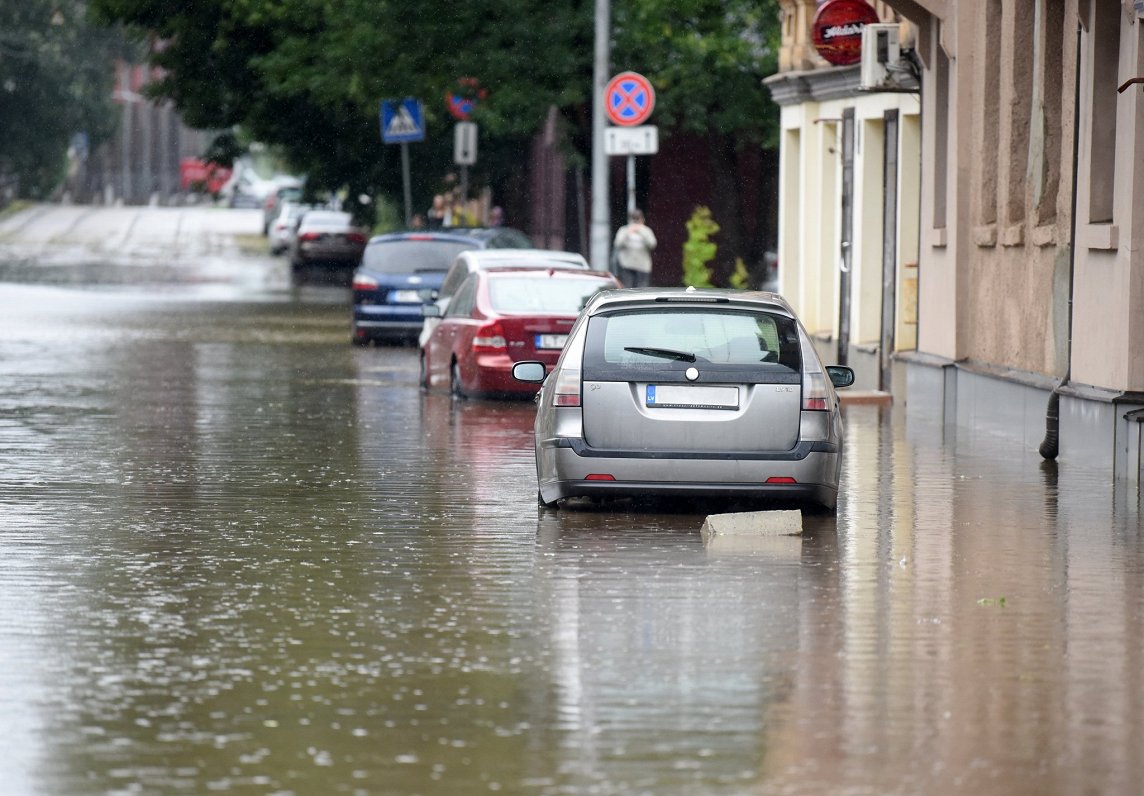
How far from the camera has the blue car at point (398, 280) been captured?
105 feet

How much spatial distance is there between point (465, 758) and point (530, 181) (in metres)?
46.4

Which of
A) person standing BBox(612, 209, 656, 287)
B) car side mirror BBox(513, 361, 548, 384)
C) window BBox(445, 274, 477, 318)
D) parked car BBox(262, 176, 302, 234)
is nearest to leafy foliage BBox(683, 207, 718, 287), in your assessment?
person standing BBox(612, 209, 656, 287)

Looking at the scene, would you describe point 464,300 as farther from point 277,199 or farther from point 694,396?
point 277,199

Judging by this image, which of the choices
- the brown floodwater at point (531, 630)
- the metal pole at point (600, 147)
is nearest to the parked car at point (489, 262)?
the metal pole at point (600, 147)

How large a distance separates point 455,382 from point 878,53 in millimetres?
4729

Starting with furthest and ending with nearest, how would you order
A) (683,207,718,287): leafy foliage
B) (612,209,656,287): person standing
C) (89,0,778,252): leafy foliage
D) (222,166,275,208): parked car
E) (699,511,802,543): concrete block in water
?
1. (222,166,275,208): parked car
2. (683,207,718,287): leafy foliage
3. (612,209,656,287): person standing
4. (89,0,778,252): leafy foliage
5. (699,511,802,543): concrete block in water

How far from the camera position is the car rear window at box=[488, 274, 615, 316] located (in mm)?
22578

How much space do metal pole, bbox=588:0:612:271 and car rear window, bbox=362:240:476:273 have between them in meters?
2.09

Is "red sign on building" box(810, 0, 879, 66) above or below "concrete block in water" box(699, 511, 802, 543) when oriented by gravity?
above

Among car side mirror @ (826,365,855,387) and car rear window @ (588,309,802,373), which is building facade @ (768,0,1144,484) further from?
car rear window @ (588,309,802,373)

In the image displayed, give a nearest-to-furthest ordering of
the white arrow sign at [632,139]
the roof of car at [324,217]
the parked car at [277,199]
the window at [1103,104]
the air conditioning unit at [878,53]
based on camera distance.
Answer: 1. the window at [1103,104]
2. the air conditioning unit at [878,53]
3. the white arrow sign at [632,139]
4. the roof of car at [324,217]
5. the parked car at [277,199]

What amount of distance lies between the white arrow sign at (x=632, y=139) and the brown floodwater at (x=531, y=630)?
11.7m

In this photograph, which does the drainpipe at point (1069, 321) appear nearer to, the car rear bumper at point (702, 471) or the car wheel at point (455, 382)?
the car rear bumper at point (702, 471)

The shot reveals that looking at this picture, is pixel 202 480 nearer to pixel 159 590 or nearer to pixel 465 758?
pixel 159 590
